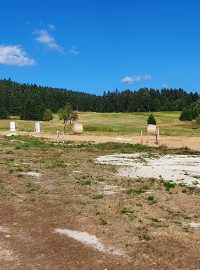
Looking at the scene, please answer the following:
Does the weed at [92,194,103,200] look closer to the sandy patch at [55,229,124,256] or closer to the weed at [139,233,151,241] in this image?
the sandy patch at [55,229,124,256]

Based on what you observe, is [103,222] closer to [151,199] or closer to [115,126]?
[151,199]

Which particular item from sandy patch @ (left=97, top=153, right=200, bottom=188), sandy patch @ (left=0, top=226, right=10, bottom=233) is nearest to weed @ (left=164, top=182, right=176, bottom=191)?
sandy patch @ (left=97, top=153, right=200, bottom=188)

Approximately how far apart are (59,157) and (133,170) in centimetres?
746

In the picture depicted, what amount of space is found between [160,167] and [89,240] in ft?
44.2

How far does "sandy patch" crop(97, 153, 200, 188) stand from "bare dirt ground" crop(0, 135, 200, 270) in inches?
42.0

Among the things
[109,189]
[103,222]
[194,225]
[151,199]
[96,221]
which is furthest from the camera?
[109,189]

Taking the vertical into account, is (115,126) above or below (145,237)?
below

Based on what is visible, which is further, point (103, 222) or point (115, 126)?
point (115, 126)

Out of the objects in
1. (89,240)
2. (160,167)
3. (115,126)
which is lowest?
(115,126)

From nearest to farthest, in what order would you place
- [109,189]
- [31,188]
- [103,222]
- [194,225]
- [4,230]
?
[4,230], [194,225], [103,222], [109,189], [31,188]

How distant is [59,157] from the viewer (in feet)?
94.1

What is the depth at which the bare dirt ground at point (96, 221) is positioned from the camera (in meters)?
9.56

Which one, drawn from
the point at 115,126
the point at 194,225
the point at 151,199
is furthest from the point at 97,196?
the point at 115,126

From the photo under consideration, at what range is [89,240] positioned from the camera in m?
10.8
